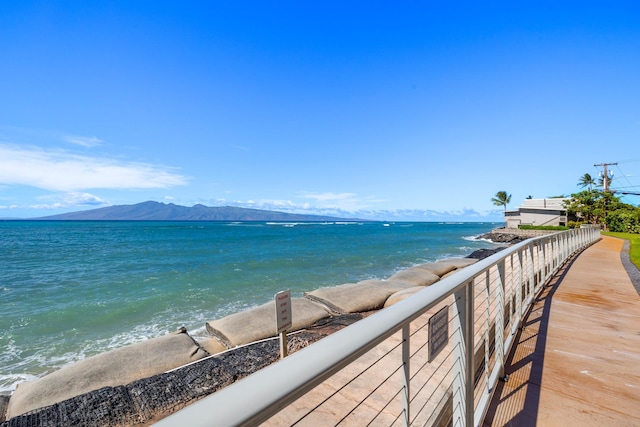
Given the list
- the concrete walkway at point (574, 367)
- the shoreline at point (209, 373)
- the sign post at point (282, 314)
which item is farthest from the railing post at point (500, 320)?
the shoreline at point (209, 373)

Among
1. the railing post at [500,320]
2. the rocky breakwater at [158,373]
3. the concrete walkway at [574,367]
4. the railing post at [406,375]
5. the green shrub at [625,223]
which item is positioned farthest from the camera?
the green shrub at [625,223]

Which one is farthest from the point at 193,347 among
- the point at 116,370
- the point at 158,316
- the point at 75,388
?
the point at 158,316

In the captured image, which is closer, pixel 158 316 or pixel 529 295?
pixel 529 295

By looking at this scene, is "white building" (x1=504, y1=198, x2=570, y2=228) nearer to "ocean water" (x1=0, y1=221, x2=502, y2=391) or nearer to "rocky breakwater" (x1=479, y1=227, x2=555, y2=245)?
"rocky breakwater" (x1=479, y1=227, x2=555, y2=245)

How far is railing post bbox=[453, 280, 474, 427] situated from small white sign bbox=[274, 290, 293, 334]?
9.04ft

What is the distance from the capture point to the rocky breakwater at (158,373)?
3811mm

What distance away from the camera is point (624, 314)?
14.6 feet

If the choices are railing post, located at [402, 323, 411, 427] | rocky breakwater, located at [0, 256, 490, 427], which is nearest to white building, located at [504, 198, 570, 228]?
rocky breakwater, located at [0, 256, 490, 427]

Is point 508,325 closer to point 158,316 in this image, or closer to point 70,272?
point 158,316

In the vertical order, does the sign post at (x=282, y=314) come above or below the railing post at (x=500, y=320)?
below

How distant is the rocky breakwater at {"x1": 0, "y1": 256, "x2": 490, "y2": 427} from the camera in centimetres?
381

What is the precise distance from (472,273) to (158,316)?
32.3 ft

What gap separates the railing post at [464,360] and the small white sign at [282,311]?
276 cm

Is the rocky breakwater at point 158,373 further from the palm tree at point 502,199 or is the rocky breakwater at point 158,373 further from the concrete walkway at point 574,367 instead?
the palm tree at point 502,199
